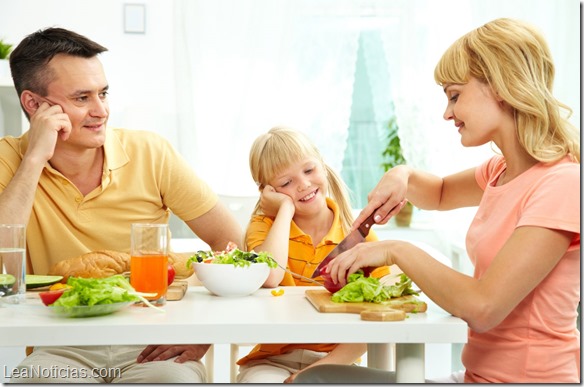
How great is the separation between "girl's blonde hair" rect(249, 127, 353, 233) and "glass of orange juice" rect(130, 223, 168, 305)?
27.1 inches

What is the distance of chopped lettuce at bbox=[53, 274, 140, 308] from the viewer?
4.39 ft

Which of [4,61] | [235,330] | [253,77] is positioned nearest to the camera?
[235,330]

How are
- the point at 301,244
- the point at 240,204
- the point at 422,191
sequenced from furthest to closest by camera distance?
the point at 240,204 → the point at 301,244 → the point at 422,191

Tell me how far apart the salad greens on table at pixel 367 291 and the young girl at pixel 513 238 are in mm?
39

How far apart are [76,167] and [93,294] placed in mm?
917

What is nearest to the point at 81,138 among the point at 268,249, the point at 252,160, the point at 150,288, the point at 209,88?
the point at 252,160

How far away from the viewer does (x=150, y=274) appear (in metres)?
1.47

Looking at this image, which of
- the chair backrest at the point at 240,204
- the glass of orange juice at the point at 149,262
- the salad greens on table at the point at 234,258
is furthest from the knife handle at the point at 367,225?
the chair backrest at the point at 240,204

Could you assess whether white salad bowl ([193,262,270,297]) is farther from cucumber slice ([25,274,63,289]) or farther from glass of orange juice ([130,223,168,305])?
cucumber slice ([25,274,63,289])

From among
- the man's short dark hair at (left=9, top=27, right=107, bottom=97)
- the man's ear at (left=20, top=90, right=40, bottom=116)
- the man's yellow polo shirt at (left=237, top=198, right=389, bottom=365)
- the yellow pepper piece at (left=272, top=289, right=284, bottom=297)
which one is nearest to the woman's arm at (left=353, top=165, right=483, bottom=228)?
the man's yellow polo shirt at (left=237, top=198, right=389, bottom=365)

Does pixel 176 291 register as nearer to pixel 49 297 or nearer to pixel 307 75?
pixel 49 297

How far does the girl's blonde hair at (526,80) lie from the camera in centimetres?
154

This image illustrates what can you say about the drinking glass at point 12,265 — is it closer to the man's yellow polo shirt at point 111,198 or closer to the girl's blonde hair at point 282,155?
the man's yellow polo shirt at point 111,198

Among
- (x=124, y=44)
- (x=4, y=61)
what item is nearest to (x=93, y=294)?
(x=4, y=61)
